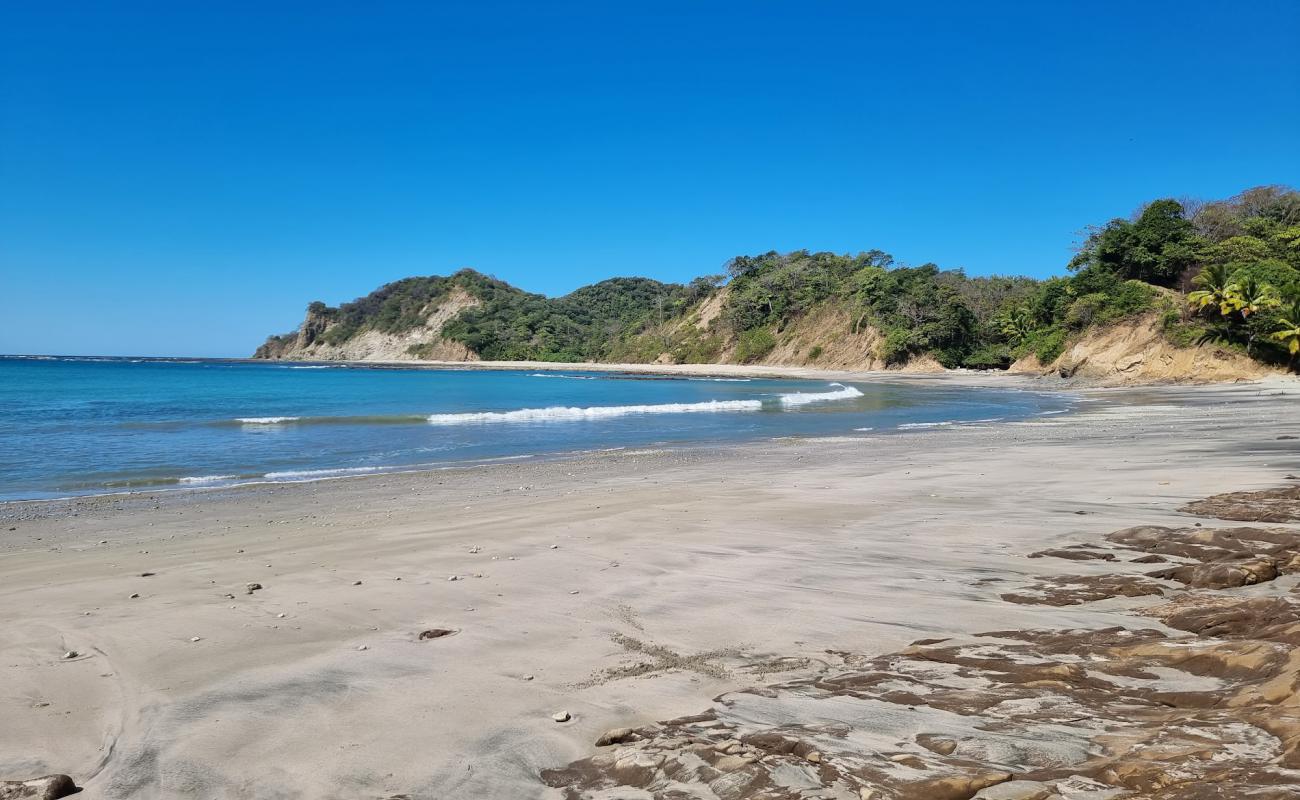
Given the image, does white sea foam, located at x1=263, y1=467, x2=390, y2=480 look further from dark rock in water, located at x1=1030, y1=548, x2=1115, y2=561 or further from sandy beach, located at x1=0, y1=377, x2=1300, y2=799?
dark rock in water, located at x1=1030, y1=548, x2=1115, y2=561

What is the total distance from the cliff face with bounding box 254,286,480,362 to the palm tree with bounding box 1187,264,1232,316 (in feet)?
374

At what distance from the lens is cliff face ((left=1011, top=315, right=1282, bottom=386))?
38938mm

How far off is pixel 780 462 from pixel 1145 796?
12449 millimetres

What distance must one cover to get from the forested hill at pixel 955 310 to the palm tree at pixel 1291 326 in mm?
69

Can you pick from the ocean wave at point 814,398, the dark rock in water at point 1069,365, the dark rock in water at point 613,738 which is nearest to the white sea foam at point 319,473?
the dark rock in water at point 613,738

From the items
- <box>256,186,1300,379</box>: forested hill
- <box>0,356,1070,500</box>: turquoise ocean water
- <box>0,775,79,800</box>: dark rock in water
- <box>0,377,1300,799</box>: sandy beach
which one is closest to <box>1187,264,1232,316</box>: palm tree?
<box>256,186,1300,379</box>: forested hill

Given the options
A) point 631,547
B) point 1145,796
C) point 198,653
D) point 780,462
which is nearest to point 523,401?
point 780,462

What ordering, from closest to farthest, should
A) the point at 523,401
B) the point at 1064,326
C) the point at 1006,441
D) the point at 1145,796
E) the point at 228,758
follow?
the point at 1145,796 → the point at 228,758 → the point at 1006,441 → the point at 523,401 → the point at 1064,326

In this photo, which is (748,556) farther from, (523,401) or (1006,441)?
(523,401)

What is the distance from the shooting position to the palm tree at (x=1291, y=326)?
116 feet

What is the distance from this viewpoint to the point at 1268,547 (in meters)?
5.91

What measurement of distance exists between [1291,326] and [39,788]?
47.0m

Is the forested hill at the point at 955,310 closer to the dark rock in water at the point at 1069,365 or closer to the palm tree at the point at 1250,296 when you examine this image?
the palm tree at the point at 1250,296

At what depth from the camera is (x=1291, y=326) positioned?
3584 cm
